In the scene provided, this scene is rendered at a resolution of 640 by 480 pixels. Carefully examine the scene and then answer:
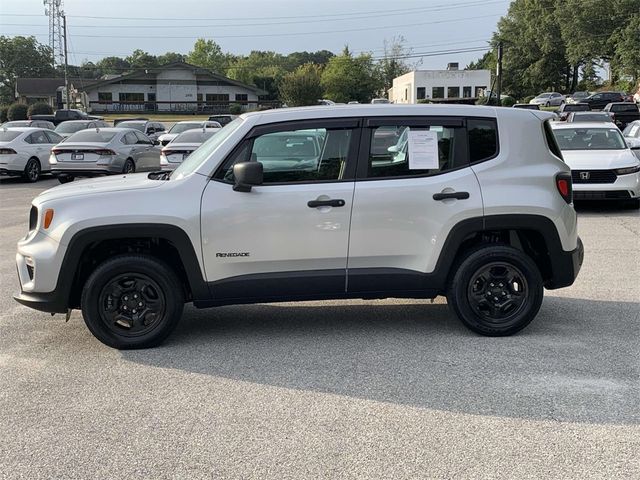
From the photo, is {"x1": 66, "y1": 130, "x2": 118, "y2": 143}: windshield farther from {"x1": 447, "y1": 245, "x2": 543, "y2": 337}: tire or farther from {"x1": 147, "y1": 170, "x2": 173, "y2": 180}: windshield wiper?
{"x1": 447, "y1": 245, "x2": 543, "y2": 337}: tire

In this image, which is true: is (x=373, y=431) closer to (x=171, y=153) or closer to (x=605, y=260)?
(x=605, y=260)

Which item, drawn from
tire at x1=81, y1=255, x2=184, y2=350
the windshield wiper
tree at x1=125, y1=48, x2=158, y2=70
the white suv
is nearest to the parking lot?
tire at x1=81, y1=255, x2=184, y2=350

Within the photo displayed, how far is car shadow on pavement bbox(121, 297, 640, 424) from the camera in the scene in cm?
437

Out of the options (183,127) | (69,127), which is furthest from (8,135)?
(69,127)

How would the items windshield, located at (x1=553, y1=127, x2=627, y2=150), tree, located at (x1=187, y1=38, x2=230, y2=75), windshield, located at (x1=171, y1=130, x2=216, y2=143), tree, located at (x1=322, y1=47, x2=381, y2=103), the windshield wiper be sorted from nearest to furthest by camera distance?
the windshield wiper, windshield, located at (x1=553, y1=127, x2=627, y2=150), windshield, located at (x1=171, y1=130, x2=216, y2=143), tree, located at (x1=322, y1=47, x2=381, y2=103), tree, located at (x1=187, y1=38, x2=230, y2=75)

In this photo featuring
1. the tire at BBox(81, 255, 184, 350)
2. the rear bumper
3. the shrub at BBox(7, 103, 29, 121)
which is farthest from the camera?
the shrub at BBox(7, 103, 29, 121)

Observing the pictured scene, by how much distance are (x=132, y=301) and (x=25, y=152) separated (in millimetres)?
15553

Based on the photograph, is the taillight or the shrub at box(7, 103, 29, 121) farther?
the shrub at box(7, 103, 29, 121)

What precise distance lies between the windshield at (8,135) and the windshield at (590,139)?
14902 mm

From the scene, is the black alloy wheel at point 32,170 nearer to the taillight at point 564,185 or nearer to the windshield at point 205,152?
the windshield at point 205,152

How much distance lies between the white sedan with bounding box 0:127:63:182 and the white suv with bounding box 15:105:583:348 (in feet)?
47.7

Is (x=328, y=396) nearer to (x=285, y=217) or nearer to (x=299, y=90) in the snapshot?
(x=285, y=217)

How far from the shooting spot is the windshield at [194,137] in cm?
1697

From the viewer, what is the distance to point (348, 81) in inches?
3634
